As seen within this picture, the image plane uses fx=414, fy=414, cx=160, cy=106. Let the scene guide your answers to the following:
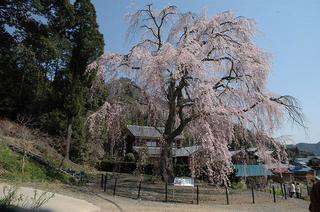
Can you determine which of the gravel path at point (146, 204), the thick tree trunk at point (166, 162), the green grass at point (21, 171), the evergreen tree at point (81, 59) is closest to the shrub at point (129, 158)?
the evergreen tree at point (81, 59)

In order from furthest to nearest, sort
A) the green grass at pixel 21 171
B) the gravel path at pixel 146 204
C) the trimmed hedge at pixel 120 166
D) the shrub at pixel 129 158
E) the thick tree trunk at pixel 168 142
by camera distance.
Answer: the shrub at pixel 129 158, the trimmed hedge at pixel 120 166, the thick tree trunk at pixel 168 142, the green grass at pixel 21 171, the gravel path at pixel 146 204

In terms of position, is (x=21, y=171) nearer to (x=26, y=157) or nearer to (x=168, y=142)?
(x=26, y=157)

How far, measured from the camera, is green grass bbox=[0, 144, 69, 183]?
61.1ft

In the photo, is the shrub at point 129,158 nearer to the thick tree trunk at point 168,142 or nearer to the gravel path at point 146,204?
the thick tree trunk at point 168,142

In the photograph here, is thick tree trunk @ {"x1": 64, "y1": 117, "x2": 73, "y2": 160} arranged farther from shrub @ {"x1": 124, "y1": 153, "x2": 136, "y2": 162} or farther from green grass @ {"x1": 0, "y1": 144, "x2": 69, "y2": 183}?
shrub @ {"x1": 124, "y1": 153, "x2": 136, "y2": 162}

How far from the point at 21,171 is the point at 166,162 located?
24.6 ft

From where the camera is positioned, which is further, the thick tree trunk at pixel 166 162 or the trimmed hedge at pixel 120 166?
the trimmed hedge at pixel 120 166

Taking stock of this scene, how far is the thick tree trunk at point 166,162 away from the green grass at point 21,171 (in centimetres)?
514

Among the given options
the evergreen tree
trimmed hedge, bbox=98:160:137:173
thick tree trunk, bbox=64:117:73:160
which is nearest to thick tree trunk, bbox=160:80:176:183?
the evergreen tree

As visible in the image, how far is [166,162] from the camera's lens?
2250cm

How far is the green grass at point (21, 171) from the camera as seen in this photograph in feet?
61.1

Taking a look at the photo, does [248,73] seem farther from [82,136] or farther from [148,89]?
[82,136]

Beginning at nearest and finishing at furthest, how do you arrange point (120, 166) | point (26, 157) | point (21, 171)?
point (21, 171), point (26, 157), point (120, 166)

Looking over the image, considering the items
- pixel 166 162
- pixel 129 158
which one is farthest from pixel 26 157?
pixel 129 158
